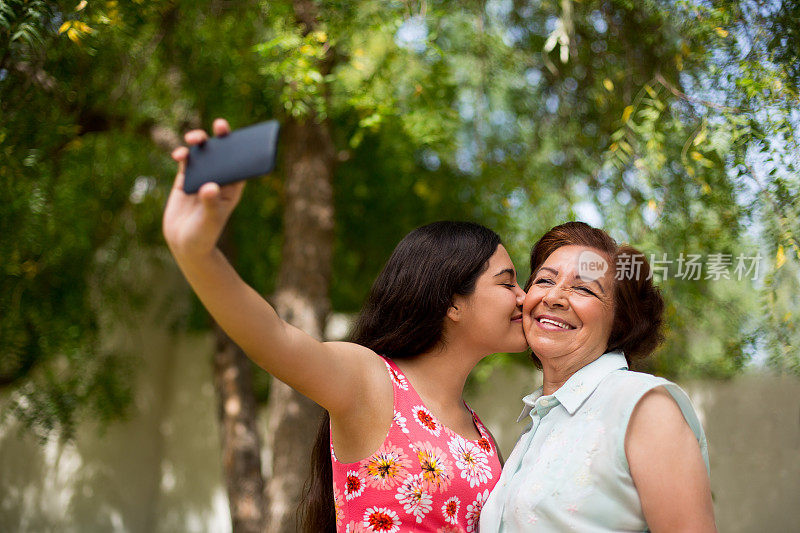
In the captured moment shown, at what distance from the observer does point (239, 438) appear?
14.3ft

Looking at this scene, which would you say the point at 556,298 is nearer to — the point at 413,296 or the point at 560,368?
the point at 560,368

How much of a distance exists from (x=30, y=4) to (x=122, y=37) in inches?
43.5

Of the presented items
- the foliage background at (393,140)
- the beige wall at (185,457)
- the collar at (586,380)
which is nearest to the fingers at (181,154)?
the collar at (586,380)

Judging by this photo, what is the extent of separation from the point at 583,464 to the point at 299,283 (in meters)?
2.63

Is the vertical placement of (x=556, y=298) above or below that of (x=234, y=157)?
below

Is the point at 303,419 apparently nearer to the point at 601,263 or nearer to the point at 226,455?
the point at 226,455

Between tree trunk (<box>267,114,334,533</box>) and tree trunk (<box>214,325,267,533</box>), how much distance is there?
47 cm

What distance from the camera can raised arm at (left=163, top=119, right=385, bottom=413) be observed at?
3.32 ft

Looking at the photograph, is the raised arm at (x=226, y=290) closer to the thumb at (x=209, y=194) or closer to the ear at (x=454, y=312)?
the thumb at (x=209, y=194)

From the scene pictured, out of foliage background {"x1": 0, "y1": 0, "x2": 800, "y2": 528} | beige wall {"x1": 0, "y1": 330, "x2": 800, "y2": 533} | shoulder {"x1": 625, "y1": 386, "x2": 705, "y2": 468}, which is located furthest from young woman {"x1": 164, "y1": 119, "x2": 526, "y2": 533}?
beige wall {"x1": 0, "y1": 330, "x2": 800, "y2": 533}

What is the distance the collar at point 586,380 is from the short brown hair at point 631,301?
52 mm

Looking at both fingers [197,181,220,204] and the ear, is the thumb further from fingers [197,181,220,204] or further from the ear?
the ear

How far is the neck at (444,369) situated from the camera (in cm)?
178

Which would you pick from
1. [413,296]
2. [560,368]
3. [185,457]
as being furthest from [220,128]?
[185,457]
